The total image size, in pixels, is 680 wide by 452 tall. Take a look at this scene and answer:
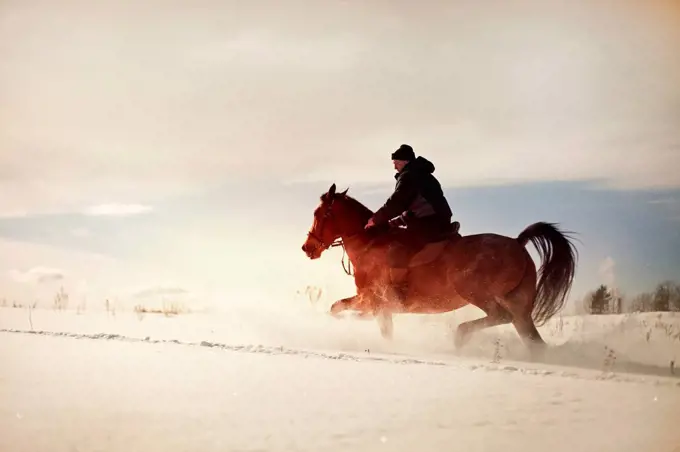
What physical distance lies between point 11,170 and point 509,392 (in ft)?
7.39

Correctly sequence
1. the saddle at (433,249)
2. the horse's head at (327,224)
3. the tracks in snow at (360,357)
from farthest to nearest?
the horse's head at (327,224) < the saddle at (433,249) < the tracks in snow at (360,357)

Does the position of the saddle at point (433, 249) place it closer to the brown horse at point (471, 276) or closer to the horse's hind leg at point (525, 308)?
the brown horse at point (471, 276)

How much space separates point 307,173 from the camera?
3047mm

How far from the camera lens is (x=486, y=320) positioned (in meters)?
2.81

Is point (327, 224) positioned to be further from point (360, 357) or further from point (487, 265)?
point (487, 265)

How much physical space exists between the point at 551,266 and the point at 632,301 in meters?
0.34

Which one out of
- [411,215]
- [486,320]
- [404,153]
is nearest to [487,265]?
[486,320]

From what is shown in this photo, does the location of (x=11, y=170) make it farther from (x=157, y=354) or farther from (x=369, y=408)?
(x=369, y=408)

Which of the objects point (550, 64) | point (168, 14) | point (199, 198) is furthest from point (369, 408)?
point (168, 14)

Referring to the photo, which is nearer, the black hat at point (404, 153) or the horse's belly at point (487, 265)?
the horse's belly at point (487, 265)

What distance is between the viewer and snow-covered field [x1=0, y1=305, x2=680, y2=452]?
261 cm

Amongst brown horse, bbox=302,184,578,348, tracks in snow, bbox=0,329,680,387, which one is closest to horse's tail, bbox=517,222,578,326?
brown horse, bbox=302,184,578,348

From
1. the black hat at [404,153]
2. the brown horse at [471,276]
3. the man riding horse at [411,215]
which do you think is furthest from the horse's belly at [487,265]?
the black hat at [404,153]

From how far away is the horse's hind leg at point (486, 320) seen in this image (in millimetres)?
2797
